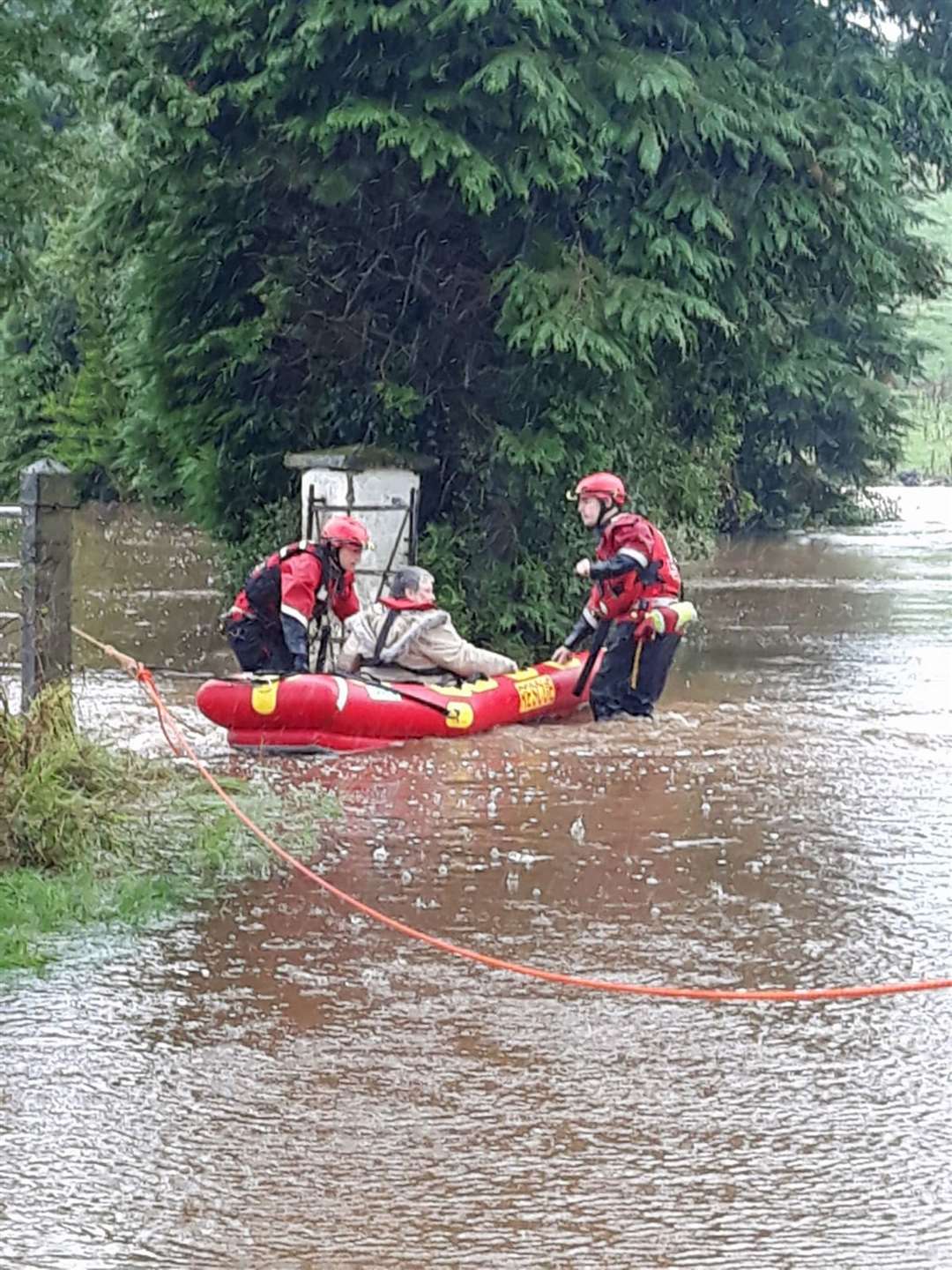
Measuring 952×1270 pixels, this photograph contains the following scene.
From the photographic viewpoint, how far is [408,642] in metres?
14.3

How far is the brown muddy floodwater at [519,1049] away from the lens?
221 inches

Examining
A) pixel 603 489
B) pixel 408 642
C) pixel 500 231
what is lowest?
pixel 408 642

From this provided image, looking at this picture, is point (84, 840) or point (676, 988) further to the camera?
point (84, 840)

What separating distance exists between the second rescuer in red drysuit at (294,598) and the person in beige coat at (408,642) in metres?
0.24

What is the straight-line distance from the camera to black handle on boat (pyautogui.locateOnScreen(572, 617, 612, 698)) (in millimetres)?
15352

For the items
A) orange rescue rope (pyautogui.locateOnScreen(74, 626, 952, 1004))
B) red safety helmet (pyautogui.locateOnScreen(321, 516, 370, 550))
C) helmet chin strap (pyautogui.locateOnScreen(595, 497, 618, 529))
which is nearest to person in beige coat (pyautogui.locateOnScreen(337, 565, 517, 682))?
red safety helmet (pyautogui.locateOnScreen(321, 516, 370, 550))

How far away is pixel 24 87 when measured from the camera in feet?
53.1

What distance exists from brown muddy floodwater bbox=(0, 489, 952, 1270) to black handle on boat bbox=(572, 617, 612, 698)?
7.44ft

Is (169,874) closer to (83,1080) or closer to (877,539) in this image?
(83,1080)

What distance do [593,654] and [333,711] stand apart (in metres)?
2.74

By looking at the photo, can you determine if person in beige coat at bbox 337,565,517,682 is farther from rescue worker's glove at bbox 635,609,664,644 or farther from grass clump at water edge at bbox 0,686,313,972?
grass clump at water edge at bbox 0,686,313,972

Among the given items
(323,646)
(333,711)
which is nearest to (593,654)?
(323,646)

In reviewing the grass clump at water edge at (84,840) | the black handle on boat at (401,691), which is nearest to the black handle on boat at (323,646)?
the black handle on boat at (401,691)

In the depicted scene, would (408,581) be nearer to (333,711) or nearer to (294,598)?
(294,598)
